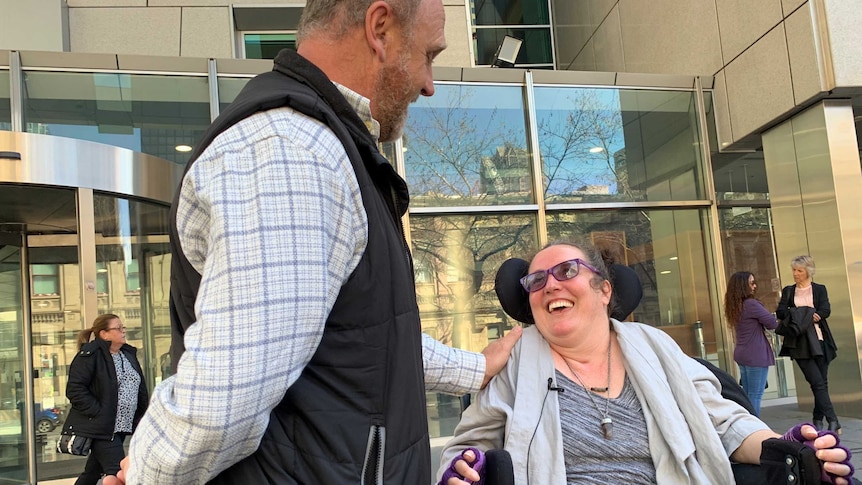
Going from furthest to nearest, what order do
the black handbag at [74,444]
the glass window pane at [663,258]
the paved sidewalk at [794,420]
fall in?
the glass window pane at [663,258] → the paved sidewalk at [794,420] → the black handbag at [74,444]

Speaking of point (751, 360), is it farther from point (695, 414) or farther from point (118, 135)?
point (118, 135)

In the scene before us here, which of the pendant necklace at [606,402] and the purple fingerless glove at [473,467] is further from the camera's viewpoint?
the pendant necklace at [606,402]

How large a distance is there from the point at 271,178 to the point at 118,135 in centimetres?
786

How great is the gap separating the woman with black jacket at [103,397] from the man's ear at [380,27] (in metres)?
4.87

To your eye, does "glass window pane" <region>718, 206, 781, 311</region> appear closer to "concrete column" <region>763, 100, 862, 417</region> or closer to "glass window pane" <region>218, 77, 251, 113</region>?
"concrete column" <region>763, 100, 862, 417</region>

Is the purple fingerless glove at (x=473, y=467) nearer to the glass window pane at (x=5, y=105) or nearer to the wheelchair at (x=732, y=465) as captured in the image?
the wheelchair at (x=732, y=465)

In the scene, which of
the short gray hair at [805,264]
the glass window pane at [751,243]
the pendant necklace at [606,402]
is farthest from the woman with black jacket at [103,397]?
the glass window pane at [751,243]

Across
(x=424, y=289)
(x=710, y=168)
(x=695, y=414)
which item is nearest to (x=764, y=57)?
(x=710, y=168)

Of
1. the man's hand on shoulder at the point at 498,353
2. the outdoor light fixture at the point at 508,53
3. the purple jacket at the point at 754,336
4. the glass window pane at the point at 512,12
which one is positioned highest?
the glass window pane at the point at 512,12

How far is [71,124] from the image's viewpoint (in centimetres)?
769

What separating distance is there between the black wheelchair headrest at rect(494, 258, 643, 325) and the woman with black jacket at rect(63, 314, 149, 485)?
12.6 ft

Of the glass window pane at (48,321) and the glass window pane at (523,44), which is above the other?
the glass window pane at (523,44)

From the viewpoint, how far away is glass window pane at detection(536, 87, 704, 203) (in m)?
9.43

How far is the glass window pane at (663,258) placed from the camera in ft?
30.8
